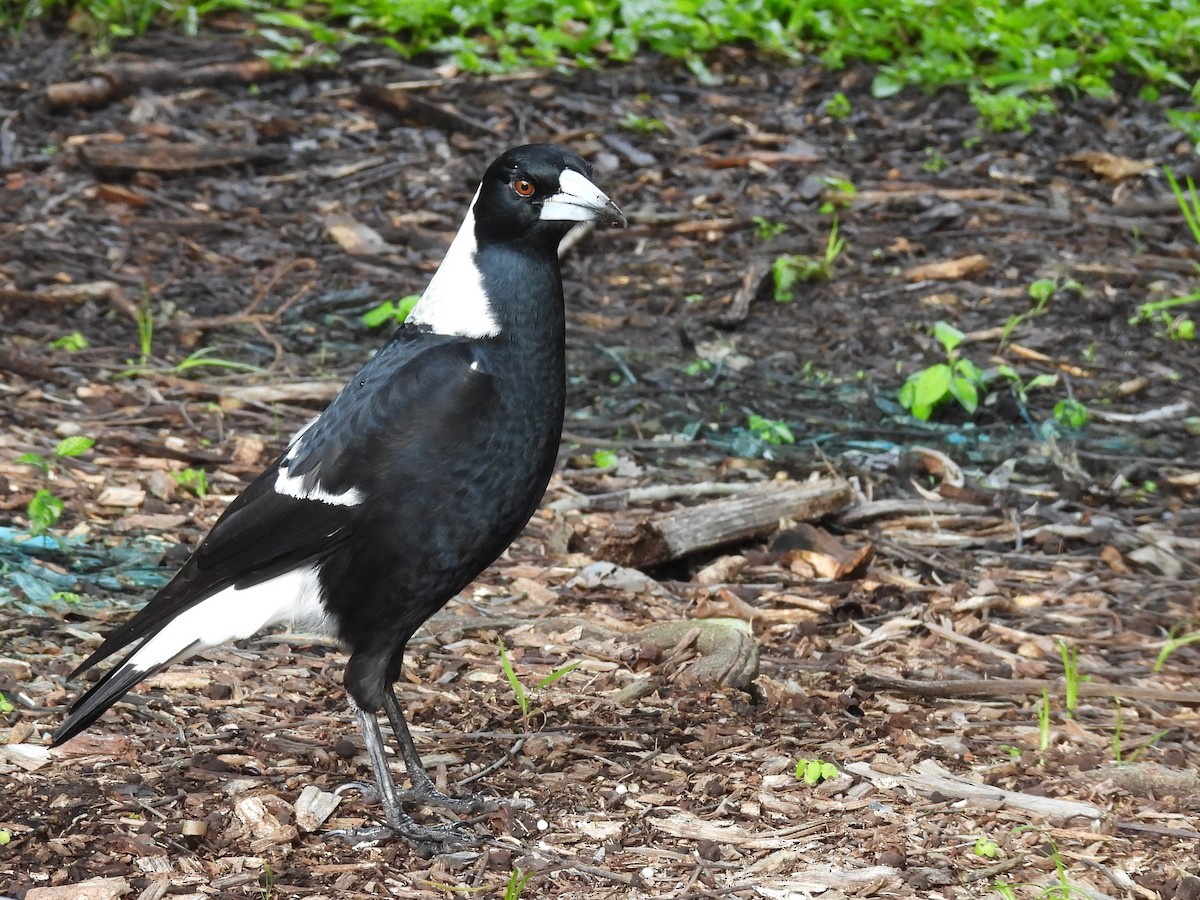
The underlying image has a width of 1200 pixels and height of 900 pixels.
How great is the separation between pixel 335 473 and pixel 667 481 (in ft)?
5.71

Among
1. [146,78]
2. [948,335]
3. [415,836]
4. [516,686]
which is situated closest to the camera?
[415,836]

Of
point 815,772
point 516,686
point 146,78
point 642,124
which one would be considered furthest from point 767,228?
point 815,772

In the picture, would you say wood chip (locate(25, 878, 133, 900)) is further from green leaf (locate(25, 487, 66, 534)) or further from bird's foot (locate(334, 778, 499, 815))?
green leaf (locate(25, 487, 66, 534))

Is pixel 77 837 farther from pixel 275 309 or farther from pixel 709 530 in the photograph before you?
pixel 275 309

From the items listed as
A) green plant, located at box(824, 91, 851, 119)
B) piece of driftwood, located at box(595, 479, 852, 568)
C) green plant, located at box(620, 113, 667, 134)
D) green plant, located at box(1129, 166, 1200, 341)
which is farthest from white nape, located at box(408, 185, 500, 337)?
green plant, located at box(824, 91, 851, 119)

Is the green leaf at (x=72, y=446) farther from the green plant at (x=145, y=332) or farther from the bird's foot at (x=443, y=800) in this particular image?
the bird's foot at (x=443, y=800)

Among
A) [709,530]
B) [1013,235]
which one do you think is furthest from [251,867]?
[1013,235]

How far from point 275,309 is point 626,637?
2.45 metres

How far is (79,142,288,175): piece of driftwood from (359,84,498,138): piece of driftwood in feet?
1.82

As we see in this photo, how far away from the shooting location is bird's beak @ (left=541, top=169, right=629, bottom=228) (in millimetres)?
3004

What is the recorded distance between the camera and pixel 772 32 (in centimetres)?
735

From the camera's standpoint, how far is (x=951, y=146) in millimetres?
6719

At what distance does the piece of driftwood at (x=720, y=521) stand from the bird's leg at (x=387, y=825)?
3.72 feet

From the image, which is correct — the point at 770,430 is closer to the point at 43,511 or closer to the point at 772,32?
the point at 43,511
